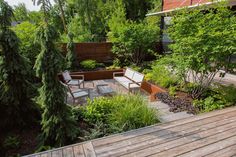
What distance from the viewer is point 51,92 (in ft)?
11.3

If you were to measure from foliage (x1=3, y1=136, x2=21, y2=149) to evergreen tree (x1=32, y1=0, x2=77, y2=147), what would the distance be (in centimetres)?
53

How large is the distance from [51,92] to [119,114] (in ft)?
4.63

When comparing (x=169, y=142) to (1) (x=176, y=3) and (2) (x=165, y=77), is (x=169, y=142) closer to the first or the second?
(2) (x=165, y=77)

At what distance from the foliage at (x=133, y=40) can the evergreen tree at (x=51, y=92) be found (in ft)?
20.3

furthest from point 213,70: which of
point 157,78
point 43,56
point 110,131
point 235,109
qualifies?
point 43,56

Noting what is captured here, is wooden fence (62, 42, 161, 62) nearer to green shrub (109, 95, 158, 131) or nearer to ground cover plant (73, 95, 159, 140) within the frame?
ground cover plant (73, 95, 159, 140)

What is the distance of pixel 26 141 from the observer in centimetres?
385

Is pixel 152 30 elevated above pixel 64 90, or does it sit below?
above

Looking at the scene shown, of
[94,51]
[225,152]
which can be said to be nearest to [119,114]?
[225,152]

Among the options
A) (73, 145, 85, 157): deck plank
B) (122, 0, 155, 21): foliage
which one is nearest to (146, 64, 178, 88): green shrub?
(73, 145, 85, 157): deck plank

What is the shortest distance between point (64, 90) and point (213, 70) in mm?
3835

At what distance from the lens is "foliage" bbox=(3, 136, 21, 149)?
3.64 m

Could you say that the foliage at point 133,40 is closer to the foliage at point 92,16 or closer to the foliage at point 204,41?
the foliage at point 204,41

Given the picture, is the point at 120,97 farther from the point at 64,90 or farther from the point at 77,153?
the point at 77,153
